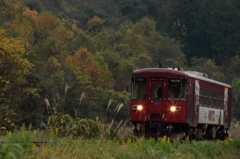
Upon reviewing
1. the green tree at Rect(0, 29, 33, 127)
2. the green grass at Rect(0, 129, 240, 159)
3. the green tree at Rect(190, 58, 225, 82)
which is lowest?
the green grass at Rect(0, 129, 240, 159)

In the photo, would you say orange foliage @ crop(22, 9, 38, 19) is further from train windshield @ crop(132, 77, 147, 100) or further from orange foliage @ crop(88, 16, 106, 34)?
train windshield @ crop(132, 77, 147, 100)

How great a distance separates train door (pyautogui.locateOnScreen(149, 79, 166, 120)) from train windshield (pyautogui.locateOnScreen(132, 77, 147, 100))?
0.29 meters

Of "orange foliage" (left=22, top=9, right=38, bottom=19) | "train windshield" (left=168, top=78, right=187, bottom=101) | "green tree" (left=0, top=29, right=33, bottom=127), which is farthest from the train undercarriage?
"orange foliage" (left=22, top=9, right=38, bottom=19)

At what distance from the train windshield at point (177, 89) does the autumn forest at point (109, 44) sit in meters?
13.6

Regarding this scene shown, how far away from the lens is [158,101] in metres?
22.4

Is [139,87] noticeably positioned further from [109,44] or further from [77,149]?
[109,44]

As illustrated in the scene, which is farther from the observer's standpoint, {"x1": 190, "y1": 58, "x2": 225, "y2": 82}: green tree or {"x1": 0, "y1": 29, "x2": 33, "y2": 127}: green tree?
{"x1": 190, "y1": 58, "x2": 225, "y2": 82}: green tree

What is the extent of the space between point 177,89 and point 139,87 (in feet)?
4.88

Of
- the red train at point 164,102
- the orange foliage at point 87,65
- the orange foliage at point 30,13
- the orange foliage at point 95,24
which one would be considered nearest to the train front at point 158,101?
the red train at point 164,102

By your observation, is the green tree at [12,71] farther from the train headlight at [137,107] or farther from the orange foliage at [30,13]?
the orange foliage at [30,13]

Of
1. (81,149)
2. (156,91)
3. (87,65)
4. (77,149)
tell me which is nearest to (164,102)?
(156,91)

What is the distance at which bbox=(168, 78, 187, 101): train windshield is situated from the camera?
877 inches

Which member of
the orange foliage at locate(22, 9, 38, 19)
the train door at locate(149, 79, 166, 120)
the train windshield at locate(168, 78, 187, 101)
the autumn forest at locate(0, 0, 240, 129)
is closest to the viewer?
the train windshield at locate(168, 78, 187, 101)

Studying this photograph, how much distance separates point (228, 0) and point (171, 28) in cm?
1560
